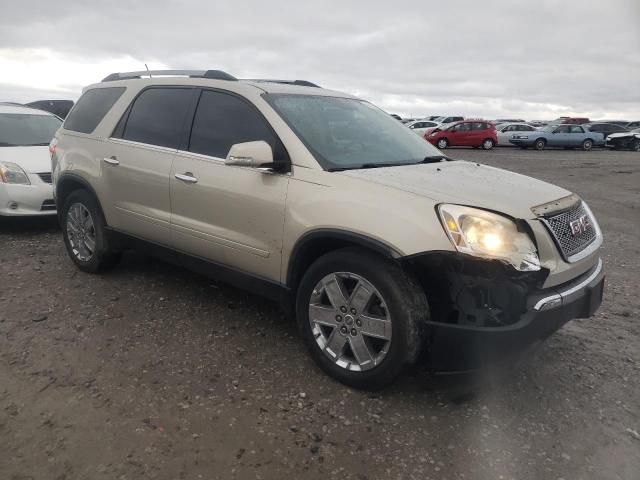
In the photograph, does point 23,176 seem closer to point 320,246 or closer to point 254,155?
point 254,155

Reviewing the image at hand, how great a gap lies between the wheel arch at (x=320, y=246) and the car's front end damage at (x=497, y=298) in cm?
19

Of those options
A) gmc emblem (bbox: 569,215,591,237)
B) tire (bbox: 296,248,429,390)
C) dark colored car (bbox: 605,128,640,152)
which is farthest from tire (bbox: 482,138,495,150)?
tire (bbox: 296,248,429,390)

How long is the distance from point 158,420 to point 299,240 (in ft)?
4.12

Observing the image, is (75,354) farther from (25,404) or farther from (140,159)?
(140,159)

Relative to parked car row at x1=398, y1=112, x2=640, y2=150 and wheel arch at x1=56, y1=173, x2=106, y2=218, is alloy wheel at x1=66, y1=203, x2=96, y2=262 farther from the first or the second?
parked car row at x1=398, y1=112, x2=640, y2=150

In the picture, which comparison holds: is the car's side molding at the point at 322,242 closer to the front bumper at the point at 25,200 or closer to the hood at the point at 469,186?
the hood at the point at 469,186

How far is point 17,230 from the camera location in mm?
6809

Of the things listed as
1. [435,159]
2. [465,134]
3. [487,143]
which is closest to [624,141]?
[487,143]

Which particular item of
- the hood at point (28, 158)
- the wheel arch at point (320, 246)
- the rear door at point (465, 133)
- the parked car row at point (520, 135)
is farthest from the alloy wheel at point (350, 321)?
the rear door at point (465, 133)

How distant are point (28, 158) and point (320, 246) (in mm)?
5196

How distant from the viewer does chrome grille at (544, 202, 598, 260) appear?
289 centimetres

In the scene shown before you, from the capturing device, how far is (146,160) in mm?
4156

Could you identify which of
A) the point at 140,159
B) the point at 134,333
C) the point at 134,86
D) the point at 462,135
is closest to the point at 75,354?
the point at 134,333

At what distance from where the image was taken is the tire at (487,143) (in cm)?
2739
